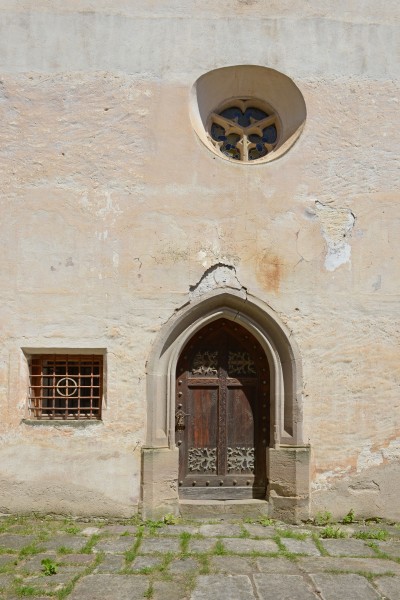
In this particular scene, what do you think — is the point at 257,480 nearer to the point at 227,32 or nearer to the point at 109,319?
the point at 109,319

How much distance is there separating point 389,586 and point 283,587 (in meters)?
0.73

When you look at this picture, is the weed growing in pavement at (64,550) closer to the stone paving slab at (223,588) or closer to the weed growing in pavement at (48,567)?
the weed growing in pavement at (48,567)

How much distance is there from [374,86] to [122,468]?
4.52 meters

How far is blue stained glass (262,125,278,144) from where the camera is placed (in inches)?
251

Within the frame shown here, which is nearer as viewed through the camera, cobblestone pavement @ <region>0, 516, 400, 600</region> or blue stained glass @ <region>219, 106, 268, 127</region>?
cobblestone pavement @ <region>0, 516, 400, 600</region>

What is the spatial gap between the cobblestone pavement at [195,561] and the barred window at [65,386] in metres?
1.00

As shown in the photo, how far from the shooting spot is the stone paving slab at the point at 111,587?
12.5 feet

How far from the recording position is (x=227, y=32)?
6.00m

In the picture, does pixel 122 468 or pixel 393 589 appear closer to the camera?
pixel 393 589

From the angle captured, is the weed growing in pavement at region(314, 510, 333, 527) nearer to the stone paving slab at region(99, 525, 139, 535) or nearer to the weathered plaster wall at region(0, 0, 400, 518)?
the weathered plaster wall at region(0, 0, 400, 518)

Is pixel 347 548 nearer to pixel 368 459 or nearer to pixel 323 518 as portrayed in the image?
pixel 323 518

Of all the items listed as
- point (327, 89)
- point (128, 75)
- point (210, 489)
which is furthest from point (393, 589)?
point (128, 75)

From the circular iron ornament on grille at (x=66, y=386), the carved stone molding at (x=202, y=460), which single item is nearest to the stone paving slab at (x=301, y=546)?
the carved stone molding at (x=202, y=460)

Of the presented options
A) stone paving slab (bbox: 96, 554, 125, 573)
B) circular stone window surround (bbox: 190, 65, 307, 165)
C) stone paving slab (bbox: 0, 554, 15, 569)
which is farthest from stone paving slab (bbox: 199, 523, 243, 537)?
circular stone window surround (bbox: 190, 65, 307, 165)
